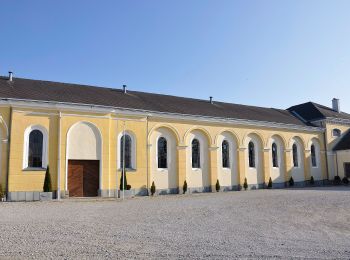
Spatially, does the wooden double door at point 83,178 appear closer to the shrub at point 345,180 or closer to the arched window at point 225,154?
the arched window at point 225,154

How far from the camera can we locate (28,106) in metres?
21.6

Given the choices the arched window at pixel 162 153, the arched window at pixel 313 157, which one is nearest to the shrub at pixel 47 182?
the arched window at pixel 162 153

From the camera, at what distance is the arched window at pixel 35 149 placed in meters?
21.6

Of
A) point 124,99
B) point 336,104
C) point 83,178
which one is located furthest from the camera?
point 336,104

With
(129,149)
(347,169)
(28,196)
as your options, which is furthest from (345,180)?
(28,196)

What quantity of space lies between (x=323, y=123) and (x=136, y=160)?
22.2 metres

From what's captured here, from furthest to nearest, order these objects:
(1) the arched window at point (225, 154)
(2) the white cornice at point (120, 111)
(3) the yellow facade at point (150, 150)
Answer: (1) the arched window at point (225, 154)
(2) the white cornice at point (120, 111)
(3) the yellow facade at point (150, 150)

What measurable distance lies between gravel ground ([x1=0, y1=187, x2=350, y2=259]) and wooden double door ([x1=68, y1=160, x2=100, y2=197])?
23.7ft

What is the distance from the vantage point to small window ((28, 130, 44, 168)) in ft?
70.9

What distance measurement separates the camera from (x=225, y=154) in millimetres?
29734

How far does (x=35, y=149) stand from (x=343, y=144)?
1194 inches

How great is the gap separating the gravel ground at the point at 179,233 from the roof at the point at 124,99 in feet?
33.7

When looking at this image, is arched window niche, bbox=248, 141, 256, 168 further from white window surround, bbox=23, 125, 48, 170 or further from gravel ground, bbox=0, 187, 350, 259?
white window surround, bbox=23, 125, 48, 170

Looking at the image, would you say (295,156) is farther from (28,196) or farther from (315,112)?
(28,196)
